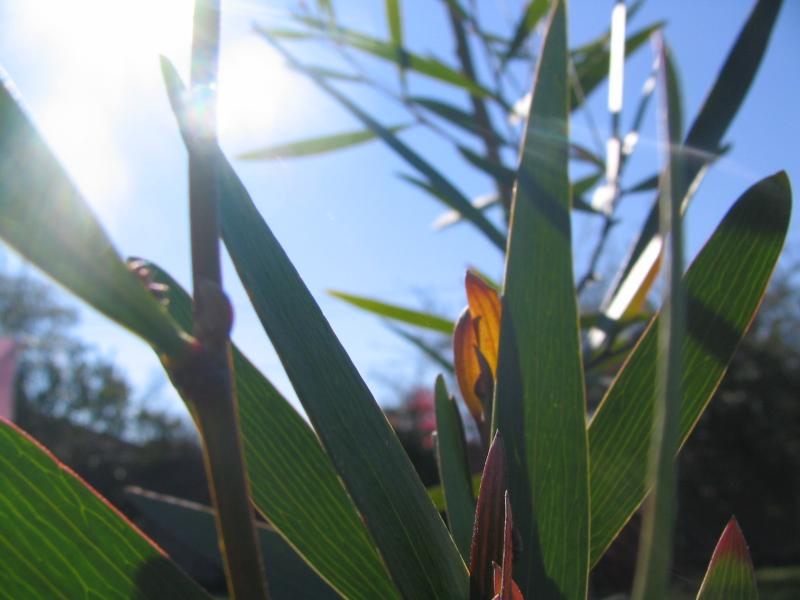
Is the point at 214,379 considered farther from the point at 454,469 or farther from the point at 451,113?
the point at 451,113

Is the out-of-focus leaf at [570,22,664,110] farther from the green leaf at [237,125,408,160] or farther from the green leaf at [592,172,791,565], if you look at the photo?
the green leaf at [592,172,791,565]

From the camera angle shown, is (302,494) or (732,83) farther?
(732,83)

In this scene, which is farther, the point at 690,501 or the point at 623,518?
the point at 690,501

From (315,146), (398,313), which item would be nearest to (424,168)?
(398,313)

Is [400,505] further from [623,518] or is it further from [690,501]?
[690,501]

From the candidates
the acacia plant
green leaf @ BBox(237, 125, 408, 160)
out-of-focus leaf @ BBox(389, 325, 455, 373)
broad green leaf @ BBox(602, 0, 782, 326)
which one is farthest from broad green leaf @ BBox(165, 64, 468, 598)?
green leaf @ BBox(237, 125, 408, 160)

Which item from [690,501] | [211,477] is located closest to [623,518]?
[211,477]
